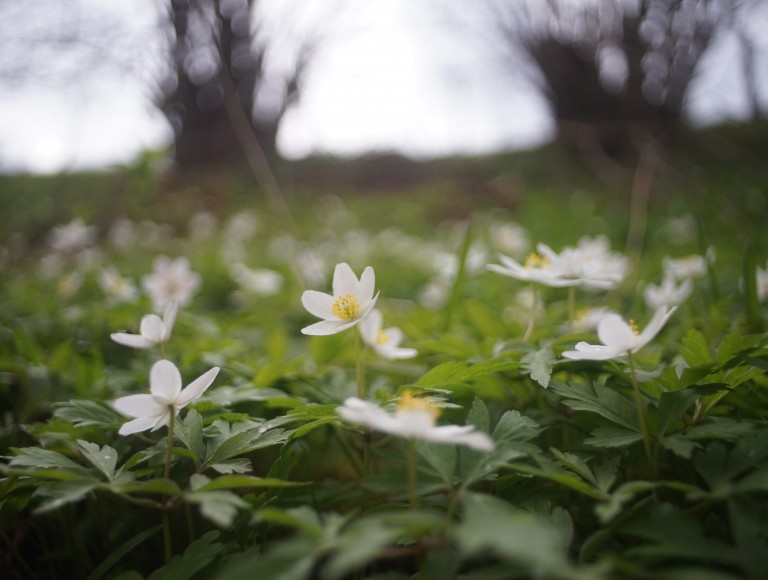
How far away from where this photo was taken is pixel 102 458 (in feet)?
2.73

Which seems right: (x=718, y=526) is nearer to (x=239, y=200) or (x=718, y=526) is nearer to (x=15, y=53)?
(x=15, y=53)

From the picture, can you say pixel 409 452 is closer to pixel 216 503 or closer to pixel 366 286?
pixel 216 503

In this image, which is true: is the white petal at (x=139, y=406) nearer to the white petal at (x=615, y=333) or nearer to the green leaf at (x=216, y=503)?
the green leaf at (x=216, y=503)

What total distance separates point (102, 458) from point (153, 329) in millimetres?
316

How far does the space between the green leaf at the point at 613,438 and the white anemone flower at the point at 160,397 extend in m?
0.67

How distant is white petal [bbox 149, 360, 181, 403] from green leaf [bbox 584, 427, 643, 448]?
0.73 metres

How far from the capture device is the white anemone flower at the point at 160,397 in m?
0.84

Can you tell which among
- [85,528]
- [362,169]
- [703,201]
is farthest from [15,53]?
[362,169]

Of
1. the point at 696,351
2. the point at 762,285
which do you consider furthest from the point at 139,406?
the point at 762,285

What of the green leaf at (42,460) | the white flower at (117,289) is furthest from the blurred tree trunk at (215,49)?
the green leaf at (42,460)

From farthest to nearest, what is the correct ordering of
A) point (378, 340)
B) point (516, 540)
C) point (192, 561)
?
point (378, 340) < point (192, 561) < point (516, 540)

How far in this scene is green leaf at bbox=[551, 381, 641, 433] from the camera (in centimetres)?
87

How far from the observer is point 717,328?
1.46 metres

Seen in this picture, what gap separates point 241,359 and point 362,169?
1023 centimetres
